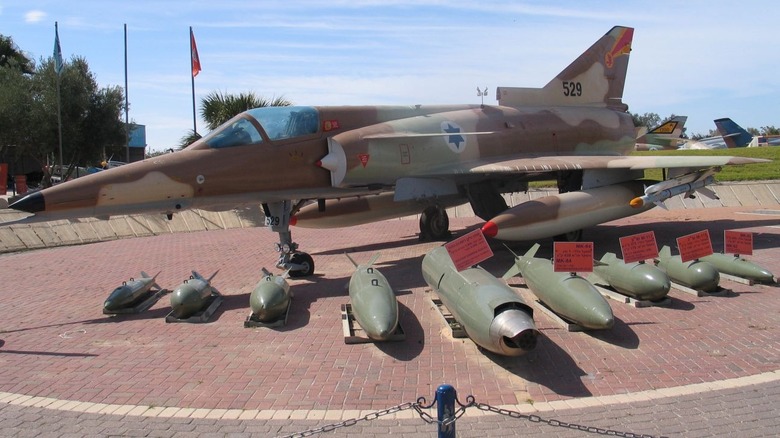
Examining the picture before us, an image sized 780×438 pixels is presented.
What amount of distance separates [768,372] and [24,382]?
7.91 metres

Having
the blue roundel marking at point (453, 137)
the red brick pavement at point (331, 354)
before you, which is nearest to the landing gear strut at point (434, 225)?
the blue roundel marking at point (453, 137)

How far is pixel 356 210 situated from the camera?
1465 centimetres

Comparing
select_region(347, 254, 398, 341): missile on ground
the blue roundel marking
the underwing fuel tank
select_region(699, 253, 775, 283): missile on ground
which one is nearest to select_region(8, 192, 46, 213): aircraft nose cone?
select_region(347, 254, 398, 341): missile on ground

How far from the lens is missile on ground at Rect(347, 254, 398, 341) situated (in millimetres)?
6859

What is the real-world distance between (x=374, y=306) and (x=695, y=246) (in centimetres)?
544

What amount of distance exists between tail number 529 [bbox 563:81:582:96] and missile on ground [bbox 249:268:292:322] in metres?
10.6

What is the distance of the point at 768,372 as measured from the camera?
599 centimetres

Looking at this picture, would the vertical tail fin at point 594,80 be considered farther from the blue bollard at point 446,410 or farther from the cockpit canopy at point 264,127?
the blue bollard at point 446,410

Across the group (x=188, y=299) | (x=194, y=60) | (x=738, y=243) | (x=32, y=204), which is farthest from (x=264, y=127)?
(x=194, y=60)

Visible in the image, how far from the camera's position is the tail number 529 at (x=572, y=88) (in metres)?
15.8

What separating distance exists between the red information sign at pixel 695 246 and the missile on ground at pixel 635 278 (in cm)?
79

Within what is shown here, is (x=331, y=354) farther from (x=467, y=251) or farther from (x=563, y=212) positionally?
(x=563, y=212)

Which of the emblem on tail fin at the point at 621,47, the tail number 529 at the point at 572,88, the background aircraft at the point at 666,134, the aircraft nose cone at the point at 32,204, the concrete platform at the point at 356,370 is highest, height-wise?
the emblem on tail fin at the point at 621,47

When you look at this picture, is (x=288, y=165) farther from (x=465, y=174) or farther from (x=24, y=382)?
(x=24, y=382)
